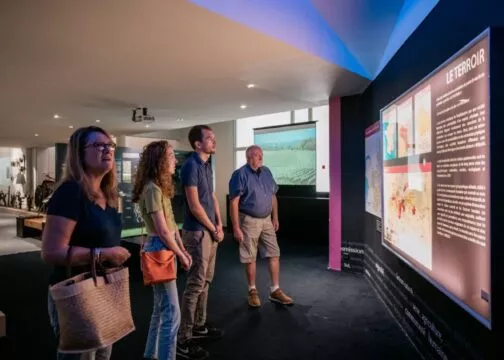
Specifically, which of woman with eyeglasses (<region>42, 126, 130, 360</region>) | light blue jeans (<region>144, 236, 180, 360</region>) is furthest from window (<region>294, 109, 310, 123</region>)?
woman with eyeglasses (<region>42, 126, 130, 360</region>)

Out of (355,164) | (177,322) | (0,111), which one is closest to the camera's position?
(177,322)

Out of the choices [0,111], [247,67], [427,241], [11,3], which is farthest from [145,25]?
[0,111]

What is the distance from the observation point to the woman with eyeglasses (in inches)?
45.8

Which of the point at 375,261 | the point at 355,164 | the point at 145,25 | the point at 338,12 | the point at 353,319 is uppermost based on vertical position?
the point at 338,12

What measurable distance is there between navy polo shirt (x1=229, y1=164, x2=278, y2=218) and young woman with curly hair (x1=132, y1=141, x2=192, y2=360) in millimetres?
1208

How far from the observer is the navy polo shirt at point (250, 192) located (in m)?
3.17

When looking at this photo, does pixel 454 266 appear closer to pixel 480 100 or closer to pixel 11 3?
pixel 480 100

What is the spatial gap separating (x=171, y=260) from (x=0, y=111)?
5.77 metres

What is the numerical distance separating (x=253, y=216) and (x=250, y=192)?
0.73 feet

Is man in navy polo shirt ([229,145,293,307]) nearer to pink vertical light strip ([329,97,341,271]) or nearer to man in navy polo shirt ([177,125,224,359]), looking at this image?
man in navy polo shirt ([177,125,224,359])

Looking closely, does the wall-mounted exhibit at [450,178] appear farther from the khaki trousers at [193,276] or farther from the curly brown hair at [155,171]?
the curly brown hair at [155,171]

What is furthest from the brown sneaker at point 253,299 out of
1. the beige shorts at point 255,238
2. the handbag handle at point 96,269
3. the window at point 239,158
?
the window at point 239,158

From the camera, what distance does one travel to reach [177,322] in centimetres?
184

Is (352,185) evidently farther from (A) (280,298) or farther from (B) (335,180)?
(A) (280,298)
